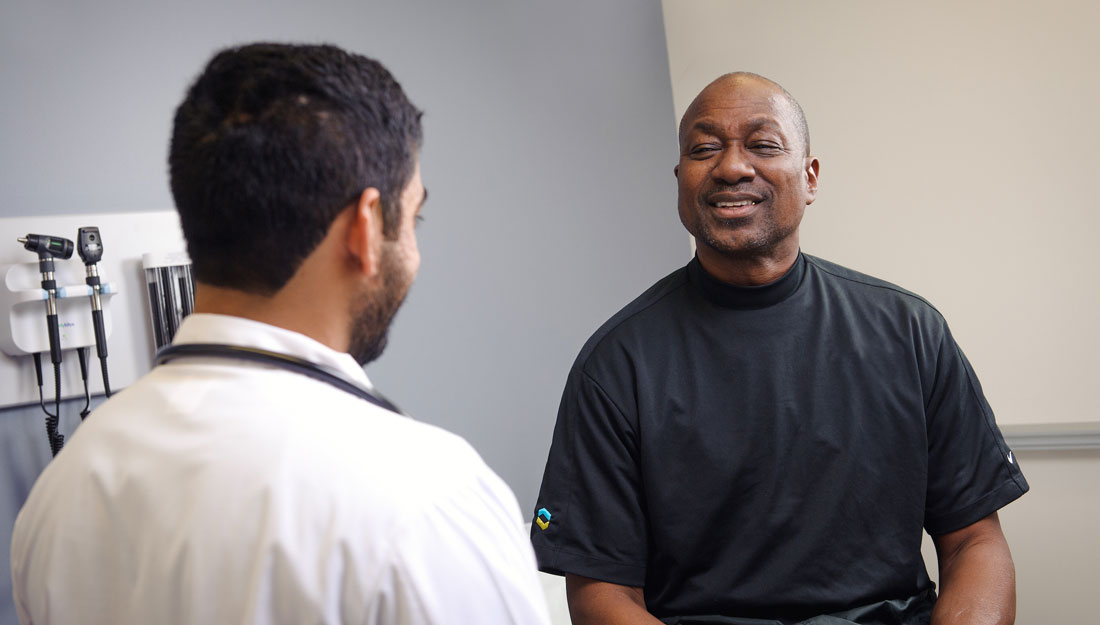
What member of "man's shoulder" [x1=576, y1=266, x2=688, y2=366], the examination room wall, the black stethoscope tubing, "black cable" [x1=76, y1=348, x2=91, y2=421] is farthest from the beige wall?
the black stethoscope tubing

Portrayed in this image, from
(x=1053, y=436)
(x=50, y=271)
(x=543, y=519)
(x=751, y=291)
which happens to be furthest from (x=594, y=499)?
(x=1053, y=436)

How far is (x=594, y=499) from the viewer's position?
1424mm

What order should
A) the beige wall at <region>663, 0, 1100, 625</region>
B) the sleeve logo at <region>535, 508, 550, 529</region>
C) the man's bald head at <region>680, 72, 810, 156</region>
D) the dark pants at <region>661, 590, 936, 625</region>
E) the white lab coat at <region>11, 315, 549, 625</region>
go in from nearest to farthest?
1. the white lab coat at <region>11, 315, 549, 625</region>
2. the dark pants at <region>661, 590, 936, 625</region>
3. the sleeve logo at <region>535, 508, 550, 529</region>
4. the man's bald head at <region>680, 72, 810, 156</region>
5. the beige wall at <region>663, 0, 1100, 625</region>

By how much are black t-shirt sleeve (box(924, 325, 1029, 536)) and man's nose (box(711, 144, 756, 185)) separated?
43cm

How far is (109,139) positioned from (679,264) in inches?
68.2

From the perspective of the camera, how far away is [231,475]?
0.64 metres

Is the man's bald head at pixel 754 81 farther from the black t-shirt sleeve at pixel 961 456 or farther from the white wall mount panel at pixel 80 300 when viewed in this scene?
the white wall mount panel at pixel 80 300

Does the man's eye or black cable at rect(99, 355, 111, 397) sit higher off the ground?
the man's eye

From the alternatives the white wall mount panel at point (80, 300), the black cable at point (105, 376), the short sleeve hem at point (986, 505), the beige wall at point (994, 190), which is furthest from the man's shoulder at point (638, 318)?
the beige wall at point (994, 190)

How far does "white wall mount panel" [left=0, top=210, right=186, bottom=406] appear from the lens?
4.60 ft

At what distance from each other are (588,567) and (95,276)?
0.95 metres

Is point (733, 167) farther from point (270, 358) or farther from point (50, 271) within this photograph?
point (50, 271)

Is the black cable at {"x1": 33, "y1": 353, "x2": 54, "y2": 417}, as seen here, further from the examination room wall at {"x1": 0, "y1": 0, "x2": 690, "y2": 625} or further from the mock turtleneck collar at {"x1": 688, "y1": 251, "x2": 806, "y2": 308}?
the mock turtleneck collar at {"x1": 688, "y1": 251, "x2": 806, "y2": 308}

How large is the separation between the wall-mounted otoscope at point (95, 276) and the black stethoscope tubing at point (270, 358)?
0.80 m
